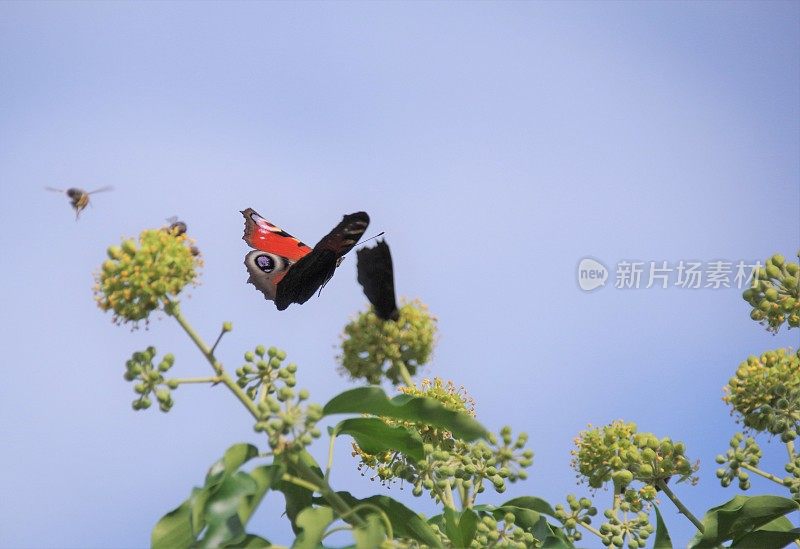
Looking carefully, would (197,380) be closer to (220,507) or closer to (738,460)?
(220,507)

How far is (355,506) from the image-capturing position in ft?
15.4

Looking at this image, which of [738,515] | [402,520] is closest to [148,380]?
[402,520]

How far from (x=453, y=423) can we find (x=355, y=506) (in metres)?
0.64

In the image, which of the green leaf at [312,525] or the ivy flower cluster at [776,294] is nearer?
the green leaf at [312,525]

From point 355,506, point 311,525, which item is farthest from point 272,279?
point 311,525

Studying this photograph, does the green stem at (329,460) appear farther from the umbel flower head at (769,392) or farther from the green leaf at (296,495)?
the umbel flower head at (769,392)

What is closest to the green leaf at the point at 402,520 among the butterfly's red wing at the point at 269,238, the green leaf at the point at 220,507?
the green leaf at the point at 220,507

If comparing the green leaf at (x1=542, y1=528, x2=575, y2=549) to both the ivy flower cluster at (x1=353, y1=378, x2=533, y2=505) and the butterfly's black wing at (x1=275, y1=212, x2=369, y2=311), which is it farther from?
→ the butterfly's black wing at (x1=275, y1=212, x2=369, y2=311)

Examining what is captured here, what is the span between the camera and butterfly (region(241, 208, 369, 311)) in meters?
6.70

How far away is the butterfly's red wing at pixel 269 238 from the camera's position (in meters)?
6.99

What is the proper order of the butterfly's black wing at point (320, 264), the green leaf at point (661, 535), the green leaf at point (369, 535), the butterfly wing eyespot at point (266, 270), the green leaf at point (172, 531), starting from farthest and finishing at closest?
the butterfly wing eyespot at point (266, 270)
the butterfly's black wing at point (320, 264)
the green leaf at point (661, 535)
the green leaf at point (172, 531)
the green leaf at point (369, 535)

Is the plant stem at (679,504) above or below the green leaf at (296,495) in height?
above

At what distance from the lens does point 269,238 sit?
277 inches

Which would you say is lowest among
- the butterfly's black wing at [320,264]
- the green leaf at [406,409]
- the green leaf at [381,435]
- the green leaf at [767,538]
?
the green leaf at [406,409]
